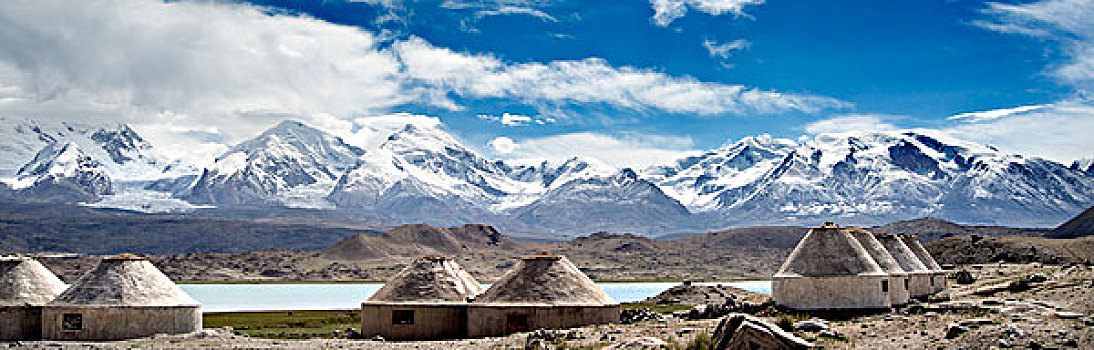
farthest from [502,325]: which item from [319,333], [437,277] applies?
[319,333]

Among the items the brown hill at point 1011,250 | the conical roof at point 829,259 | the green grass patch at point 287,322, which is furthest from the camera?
the brown hill at point 1011,250

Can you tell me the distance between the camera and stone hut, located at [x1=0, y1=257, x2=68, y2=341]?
40.4 m

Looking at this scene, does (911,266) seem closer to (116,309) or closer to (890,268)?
(890,268)

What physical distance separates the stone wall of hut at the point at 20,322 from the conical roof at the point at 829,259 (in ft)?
86.8

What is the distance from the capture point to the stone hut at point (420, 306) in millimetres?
42344

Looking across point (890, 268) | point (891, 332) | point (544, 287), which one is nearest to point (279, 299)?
point (544, 287)

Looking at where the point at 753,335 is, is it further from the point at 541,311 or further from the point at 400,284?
Answer: the point at 400,284

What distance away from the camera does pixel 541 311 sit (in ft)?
132

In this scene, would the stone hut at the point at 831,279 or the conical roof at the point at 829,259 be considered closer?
the stone hut at the point at 831,279

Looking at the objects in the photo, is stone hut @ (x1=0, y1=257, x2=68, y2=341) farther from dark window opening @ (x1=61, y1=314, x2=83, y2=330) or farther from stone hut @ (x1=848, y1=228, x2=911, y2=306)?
stone hut @ (x1=848, y1=228, x2=911, y2=306)

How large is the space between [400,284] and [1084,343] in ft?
86.3

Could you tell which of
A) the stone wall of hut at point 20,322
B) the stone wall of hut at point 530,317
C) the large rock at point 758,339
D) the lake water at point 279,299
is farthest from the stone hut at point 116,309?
the lake water at point 279,299

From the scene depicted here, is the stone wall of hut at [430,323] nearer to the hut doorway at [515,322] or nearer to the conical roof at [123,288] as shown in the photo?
the hut doorway at [515,322]

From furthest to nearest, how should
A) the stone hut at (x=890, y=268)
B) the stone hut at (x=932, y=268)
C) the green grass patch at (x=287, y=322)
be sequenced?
the green grass patch at (x=287, y=322), the stone hut at (x=932, y=268), the stone hut at (x=890, y=268)
